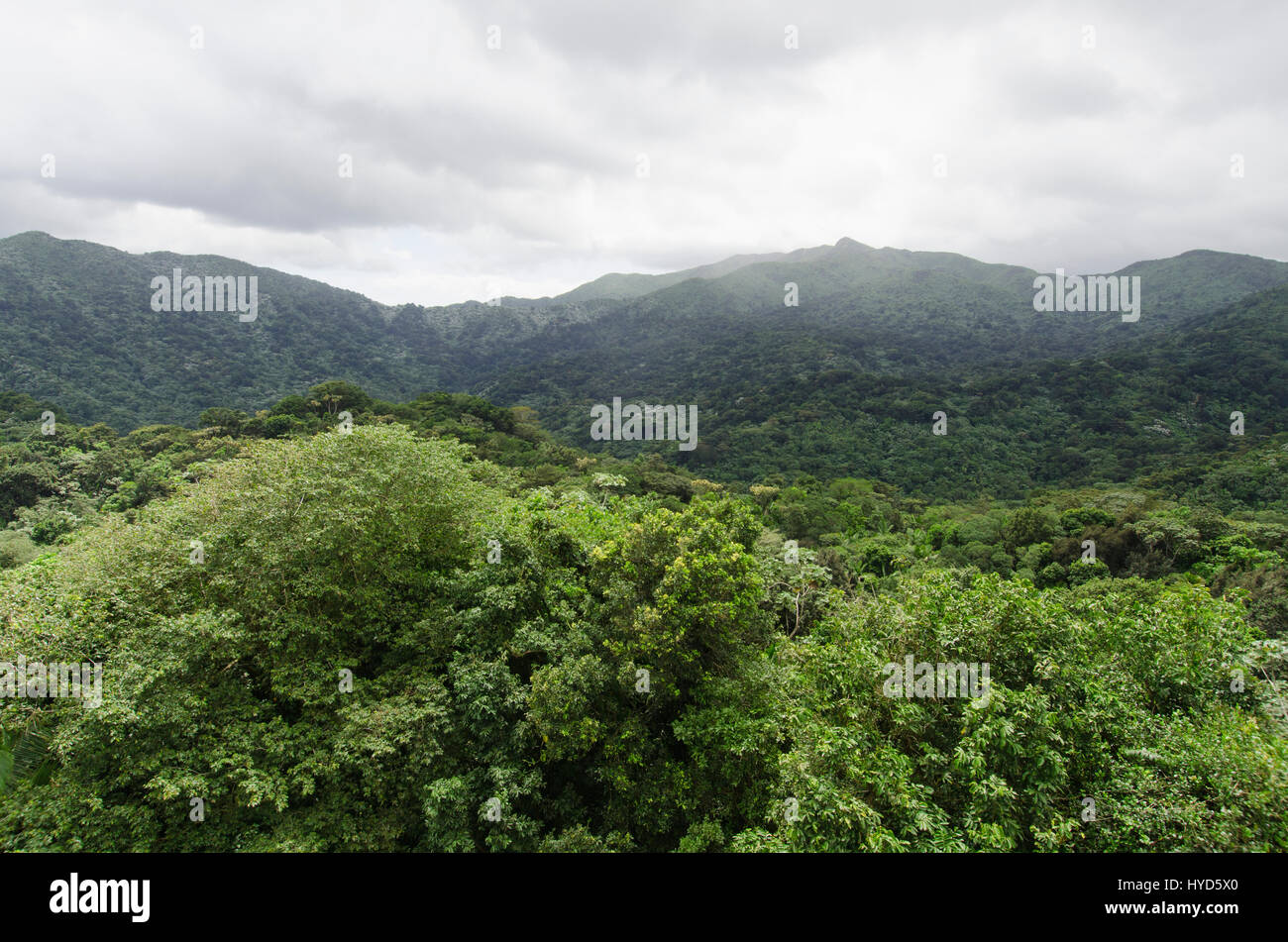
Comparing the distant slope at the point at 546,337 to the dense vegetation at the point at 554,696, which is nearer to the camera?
the dense vegetation at the point at 554,696

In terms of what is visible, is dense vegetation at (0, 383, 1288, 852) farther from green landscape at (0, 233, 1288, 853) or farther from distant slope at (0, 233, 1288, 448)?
distant slope at (0, 233, 1288, 448)

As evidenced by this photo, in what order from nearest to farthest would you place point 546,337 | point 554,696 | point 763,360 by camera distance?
point 554,696 → point 763,360 → point 546,337

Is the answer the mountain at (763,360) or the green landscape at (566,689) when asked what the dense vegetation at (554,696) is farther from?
the mountain at (763,360)

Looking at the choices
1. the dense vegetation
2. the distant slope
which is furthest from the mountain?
the dense vegetation

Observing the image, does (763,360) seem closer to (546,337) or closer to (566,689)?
(546,337)

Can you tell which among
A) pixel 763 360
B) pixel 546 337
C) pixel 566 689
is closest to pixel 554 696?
pixel 566 689

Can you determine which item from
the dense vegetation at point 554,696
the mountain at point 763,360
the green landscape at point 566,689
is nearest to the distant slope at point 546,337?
the mountain at point 763,360

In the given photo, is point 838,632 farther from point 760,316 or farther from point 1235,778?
point 760,316
